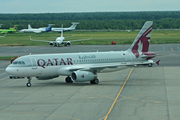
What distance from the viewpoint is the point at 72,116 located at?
24.3m

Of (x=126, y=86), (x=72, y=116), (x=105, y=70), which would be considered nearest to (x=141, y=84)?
(x=126, y=86)

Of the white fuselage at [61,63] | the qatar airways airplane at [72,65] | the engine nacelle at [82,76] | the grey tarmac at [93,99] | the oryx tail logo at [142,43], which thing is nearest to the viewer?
the grey tarmac at [93,99]

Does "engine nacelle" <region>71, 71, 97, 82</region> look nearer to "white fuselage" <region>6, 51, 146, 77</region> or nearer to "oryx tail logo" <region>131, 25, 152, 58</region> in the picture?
"white fuselage" <region>6, 51, 146, 77</region>

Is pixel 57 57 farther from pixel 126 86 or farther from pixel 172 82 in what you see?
pixel 172 82

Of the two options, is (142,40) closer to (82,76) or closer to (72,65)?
(72,65)

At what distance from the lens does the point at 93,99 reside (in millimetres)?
30672

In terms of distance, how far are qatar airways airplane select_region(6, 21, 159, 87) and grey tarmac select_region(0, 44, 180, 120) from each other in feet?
4.67

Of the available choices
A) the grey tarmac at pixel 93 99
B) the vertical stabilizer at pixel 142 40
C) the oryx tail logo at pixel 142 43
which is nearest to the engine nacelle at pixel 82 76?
the grey tarmac at pixel 93 99

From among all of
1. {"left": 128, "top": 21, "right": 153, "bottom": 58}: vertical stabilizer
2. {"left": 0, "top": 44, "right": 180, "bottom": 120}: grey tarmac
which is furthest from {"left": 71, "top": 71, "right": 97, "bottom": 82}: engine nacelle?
{"left": 128, "top": 21, "right": 153, "bottom": 58}: vertical stabilizer

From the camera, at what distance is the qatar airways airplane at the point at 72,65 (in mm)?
37844

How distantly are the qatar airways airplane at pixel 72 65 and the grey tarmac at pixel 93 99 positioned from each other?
142cm

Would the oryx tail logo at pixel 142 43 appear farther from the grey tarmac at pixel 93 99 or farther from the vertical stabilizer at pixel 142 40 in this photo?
the grey tarmac at pixel 93 99

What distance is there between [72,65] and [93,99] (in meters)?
11.0

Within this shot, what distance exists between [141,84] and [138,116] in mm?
15771
